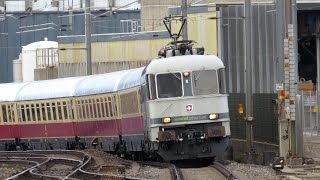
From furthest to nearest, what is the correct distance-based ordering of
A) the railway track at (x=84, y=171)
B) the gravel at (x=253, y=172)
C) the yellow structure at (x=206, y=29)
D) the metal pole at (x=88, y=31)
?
the yellow structure at (x=206, y=29), the metal pole at (x=88, y=31), the gravel at (x=253, y=172), the railway track at (x=84, y=171)

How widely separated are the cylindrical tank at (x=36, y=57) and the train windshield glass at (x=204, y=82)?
42479 mm

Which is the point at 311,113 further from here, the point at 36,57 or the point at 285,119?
the point at 36,57

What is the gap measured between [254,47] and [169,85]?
769 inches

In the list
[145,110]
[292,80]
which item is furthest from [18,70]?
[292,80]

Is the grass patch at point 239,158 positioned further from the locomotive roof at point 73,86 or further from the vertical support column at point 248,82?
the locomotive roof at point 73,86

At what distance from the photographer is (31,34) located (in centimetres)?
8019

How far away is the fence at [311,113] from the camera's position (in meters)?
38.6

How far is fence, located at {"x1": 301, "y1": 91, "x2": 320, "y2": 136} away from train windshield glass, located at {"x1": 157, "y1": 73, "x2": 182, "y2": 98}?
48.8ft

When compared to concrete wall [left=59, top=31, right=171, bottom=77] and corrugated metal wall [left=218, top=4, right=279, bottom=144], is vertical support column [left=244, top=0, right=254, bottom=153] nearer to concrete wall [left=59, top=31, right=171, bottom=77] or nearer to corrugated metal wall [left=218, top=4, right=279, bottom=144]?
corrugated metal wall [left=218, top=4, right=279, bottom=144]

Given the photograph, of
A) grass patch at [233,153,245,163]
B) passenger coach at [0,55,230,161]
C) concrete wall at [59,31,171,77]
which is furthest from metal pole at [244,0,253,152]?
concrete wall at [59,31,171,77]

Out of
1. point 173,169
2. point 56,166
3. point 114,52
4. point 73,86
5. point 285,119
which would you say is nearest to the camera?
point 173,169

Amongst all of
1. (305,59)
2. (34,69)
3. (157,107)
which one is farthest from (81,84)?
(34,69)

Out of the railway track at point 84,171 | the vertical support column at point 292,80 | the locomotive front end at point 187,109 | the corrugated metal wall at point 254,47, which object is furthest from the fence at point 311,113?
the locomotive front end at point 187,109

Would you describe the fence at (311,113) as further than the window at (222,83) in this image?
Yes
